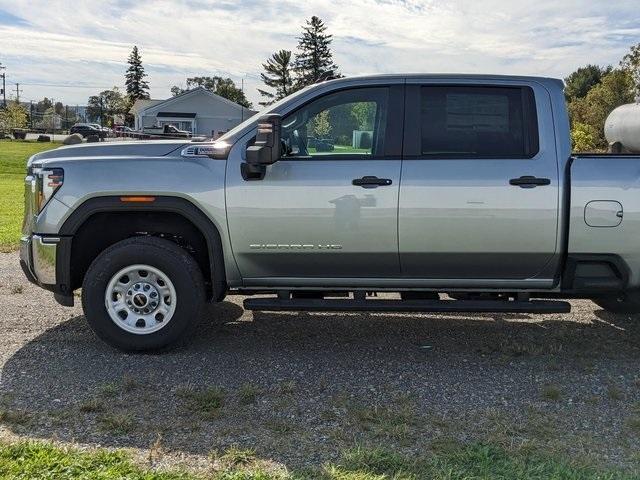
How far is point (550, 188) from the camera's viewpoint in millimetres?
4750

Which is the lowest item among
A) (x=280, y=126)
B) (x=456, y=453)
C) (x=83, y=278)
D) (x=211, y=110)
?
(x=456, y=453)

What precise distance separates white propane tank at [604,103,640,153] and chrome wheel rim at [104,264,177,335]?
4.25 m

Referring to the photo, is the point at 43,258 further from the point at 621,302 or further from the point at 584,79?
the point at 584,79

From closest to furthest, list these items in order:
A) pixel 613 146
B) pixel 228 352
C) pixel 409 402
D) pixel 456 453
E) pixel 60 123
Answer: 1. pixel 456 453
2. pixel 409 402
3. pixel 228 352
4. pixel 613 146
5. pixel 60 123

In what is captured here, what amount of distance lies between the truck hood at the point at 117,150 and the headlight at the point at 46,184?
0.22m

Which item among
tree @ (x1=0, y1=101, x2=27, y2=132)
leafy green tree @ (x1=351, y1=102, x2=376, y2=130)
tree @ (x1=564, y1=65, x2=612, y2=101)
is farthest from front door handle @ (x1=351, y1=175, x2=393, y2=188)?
tree @ (x1=0, y1=101, x2=27, y2=132)

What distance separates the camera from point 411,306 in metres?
4.98

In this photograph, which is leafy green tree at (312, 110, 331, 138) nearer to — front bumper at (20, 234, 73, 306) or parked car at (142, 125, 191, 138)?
front bumper at (20, 234, 73, 306)

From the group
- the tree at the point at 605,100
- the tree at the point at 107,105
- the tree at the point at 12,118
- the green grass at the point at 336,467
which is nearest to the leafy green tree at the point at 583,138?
the tree at the point at 605,100

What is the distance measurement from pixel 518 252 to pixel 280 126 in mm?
1916

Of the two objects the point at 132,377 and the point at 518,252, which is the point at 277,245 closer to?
the point at 132,377

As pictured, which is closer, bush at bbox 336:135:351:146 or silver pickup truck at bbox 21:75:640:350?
silver pickup truck at bbox 21:75:640:350

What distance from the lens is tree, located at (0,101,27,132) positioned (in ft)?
261

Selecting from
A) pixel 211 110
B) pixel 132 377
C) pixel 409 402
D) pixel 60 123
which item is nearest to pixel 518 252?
pixel 409 402
